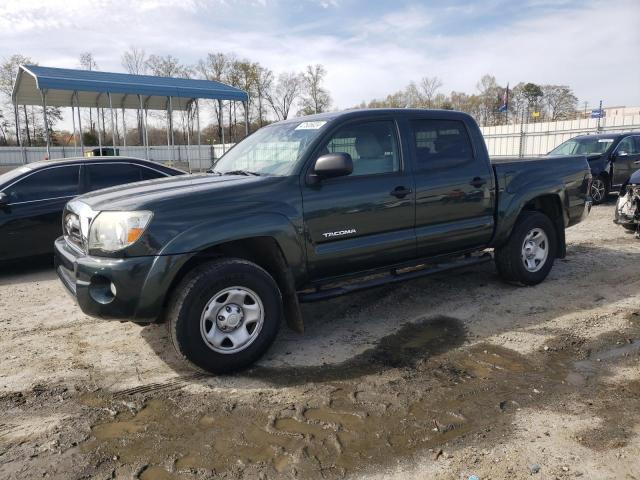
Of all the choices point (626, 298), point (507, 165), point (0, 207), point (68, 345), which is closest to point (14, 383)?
point (68, 345)

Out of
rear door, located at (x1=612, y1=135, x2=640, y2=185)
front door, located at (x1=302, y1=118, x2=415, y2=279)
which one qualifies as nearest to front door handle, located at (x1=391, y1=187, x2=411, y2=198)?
front door, located at (x1=302, y1=118, x2=415, y2=279)

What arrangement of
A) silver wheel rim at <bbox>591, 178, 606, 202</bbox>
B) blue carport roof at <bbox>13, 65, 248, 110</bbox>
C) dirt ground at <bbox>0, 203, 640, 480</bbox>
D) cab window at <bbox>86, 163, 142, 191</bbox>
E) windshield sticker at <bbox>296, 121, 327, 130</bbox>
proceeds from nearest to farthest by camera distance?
dirt ground at <bbox>0, 203, 640, 480</bbox> < windshield sticker at <bbox>296, 121, 327, 130</bbox> < cab window at <bbox>86, 163, 142, 191</bbox> < silver wheel rim at <bbox>591, 178, 606, 202</bbox> < blue carport roof at <bbox>13, 65, 248, 110</bbox>

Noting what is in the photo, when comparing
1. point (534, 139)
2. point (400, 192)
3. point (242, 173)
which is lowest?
point (400, 192)

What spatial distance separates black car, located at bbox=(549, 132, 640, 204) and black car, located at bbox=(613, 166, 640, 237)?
13.1 ft

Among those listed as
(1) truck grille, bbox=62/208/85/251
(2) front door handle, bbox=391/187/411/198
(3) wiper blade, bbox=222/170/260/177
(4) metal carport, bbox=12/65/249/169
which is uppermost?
(4) metal carport, bbox=12/65/249/169

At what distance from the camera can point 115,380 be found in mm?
3699

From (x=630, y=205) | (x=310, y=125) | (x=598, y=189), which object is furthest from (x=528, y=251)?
(x=598, y=189)

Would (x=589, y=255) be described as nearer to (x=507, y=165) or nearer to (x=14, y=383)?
(x=507, y=165)

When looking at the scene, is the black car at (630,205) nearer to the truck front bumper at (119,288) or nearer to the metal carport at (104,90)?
→ the truck front bumper at (119,288)

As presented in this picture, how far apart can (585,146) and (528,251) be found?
8.90 meters

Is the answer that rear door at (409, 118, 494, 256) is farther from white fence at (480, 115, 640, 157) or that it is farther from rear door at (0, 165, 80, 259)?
white fence at (480, 115, 640, 157)

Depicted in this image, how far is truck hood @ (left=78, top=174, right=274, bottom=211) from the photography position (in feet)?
11.6

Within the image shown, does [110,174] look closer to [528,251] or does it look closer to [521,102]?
Result: [528,251]

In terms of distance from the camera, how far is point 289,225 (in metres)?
3.88
